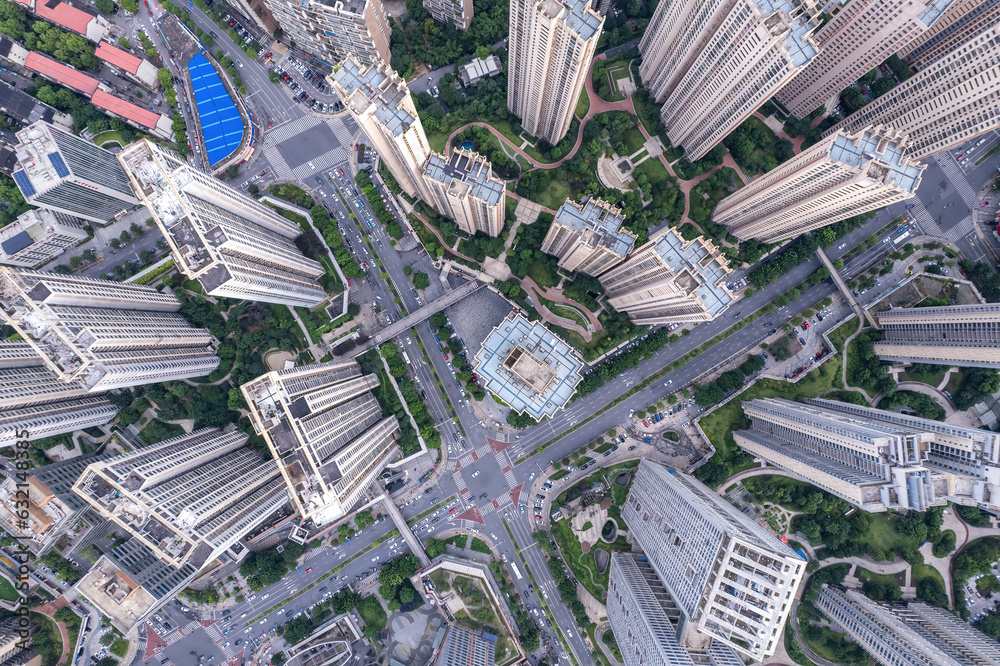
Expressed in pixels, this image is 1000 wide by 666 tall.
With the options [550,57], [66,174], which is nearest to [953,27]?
[550,57]

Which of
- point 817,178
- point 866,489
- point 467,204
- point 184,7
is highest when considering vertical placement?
point 184,7

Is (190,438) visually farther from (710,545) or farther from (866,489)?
A: (866,489)

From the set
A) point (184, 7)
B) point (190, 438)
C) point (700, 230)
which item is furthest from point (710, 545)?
point (184, 7)

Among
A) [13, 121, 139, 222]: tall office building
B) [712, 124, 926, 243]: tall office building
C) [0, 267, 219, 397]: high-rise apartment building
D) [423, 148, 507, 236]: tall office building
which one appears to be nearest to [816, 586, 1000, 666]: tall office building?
[712, 124, 926, 243]: tall office building

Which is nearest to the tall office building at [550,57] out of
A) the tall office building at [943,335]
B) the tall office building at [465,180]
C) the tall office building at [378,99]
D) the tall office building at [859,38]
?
the tall office building at [465,180]

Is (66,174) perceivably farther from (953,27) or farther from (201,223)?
(953,27)

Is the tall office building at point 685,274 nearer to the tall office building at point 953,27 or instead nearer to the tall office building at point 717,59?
the tall office building at point 717,59
